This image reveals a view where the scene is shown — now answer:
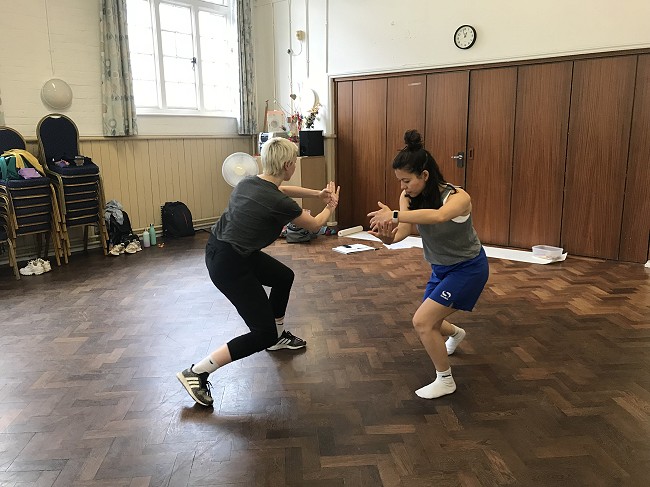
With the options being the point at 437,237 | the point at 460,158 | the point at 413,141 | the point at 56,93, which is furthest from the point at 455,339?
the point at 56,93

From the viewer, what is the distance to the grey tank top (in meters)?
2.52

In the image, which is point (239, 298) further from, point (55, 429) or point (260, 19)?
point (260, 19)

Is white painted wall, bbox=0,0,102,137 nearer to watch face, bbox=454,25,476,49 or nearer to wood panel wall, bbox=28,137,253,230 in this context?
wood panel wall, bbox=28,137,253,230

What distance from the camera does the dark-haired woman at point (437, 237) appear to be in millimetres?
2410

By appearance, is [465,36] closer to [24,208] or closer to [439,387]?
[439,387]

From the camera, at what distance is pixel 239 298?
2.51m

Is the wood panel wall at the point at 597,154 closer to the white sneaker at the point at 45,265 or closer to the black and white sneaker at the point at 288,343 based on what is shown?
the black and white sneaker at the point at 288,343

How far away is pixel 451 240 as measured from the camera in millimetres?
2527

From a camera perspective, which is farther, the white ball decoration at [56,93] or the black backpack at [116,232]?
the black backpack at [116,232]

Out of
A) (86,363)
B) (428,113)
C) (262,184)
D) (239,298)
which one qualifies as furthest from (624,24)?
(86,363)

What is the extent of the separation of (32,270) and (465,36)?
4.99 metres

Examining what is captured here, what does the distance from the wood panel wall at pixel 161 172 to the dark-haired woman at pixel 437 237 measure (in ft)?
15.0

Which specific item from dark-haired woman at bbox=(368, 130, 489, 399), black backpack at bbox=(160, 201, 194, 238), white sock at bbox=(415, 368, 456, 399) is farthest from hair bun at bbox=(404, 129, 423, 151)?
black backpack at bbox=(160, 201, 194, 238)

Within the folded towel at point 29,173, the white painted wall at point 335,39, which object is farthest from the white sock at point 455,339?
the folded towel at point 29,173
